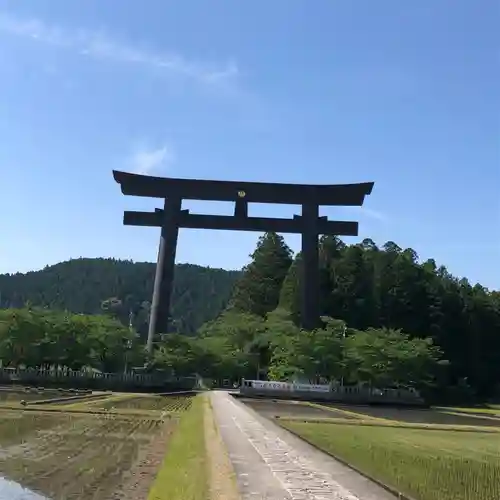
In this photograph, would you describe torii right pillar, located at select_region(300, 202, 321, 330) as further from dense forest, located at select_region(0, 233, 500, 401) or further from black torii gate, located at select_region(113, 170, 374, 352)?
dense forest, located at select_region(0, 233, 500, 401)

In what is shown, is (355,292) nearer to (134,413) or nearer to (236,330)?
(236,330)

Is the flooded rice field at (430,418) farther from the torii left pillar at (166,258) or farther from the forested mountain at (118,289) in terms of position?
the forested mountain at (118,289)

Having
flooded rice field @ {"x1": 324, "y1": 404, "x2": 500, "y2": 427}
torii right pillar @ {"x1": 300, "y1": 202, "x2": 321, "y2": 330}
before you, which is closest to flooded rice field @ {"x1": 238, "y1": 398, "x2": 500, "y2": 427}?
flooded rice field @ {"x1": 324, "y1": 404, "x2": 500, "y2": 427}

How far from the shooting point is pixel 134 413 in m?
19.7

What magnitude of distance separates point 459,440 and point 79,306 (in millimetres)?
103649

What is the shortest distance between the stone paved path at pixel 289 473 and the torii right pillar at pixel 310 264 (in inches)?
1152

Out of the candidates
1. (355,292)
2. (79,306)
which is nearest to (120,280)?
(79,306)

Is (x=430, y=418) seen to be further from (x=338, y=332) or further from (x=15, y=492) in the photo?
(x=15, y=492)

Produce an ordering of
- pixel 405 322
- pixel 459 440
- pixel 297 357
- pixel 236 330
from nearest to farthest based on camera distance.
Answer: pixel 459 440 < pixel 297 357 < pixel 236 330 < pixel 405 322

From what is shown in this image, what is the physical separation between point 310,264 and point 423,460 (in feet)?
103

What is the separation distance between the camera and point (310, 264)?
41594 mm

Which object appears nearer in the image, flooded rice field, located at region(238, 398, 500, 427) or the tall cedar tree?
flooded rice field, located at region(238, 398, 500, 427)

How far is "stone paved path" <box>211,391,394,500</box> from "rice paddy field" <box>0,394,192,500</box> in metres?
1.23

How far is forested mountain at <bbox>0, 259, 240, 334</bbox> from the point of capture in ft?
365
